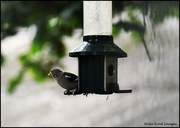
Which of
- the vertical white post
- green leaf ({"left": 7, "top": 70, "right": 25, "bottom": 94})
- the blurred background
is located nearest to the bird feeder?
the vertical white post

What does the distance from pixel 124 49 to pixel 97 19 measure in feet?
5.07

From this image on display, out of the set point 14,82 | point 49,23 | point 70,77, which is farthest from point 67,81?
point 14,82

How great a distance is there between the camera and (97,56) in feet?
9.82

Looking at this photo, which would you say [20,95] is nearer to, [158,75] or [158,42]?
[158,75]

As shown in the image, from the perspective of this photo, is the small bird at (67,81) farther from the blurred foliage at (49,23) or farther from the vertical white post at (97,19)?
the blurred foliage at (49,23)

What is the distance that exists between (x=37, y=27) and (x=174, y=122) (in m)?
1.24

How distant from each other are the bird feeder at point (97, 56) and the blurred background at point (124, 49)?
0.83 metres

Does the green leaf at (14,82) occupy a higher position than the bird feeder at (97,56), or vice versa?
the bird feeder at (97,56)

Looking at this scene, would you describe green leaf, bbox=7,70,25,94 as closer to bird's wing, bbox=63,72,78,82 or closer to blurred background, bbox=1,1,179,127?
blurred background, bbox=1,1,179,127

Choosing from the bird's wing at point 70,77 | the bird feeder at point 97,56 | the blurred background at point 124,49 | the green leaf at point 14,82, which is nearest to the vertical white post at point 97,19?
the bird feeder at point 97,56

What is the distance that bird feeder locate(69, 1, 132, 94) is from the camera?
297 centimetres

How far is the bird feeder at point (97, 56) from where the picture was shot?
2.97 m

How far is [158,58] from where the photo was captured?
430 centimetres

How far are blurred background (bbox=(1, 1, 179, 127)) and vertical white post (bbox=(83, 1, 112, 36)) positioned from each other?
2.59 ft
